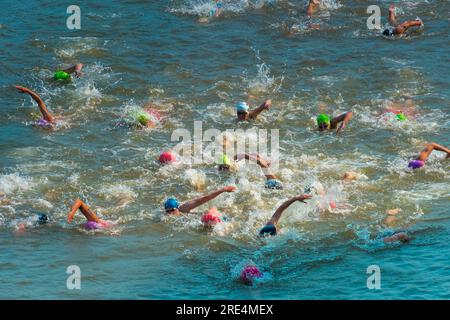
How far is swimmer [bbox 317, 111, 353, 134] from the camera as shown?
69.9 ft

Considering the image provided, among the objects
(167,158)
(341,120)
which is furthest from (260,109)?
(167,158)

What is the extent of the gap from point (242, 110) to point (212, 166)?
2357 millimetres

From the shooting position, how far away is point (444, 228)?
16359 mm

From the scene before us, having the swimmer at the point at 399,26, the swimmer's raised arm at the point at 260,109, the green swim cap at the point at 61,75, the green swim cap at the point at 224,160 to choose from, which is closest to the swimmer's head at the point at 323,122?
the swimmer's raised arm at the point at 260,109

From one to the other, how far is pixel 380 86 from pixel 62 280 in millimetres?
12221

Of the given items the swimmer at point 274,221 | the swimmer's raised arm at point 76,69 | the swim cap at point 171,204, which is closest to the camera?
the swimmer at point 274,221

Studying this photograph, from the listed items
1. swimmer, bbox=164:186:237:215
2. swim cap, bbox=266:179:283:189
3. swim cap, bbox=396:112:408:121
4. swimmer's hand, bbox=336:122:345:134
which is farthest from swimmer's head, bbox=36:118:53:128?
swim cap, bbox=396:112:408:121

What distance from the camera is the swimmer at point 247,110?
21.9 metres

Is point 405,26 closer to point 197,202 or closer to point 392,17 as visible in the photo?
point 392,17

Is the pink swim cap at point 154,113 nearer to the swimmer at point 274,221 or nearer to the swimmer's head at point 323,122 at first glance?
the swimmer's head at point 323,122

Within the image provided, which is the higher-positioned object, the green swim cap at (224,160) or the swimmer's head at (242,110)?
the swimmer's head at (242,110)

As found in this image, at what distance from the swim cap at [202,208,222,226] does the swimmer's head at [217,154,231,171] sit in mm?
2528

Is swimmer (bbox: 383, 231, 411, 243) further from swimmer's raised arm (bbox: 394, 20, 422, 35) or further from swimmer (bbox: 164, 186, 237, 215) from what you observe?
swimmer's raised arm (bbox: 394, 20, 422, 35)

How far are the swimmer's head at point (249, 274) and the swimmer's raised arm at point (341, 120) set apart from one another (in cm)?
744
